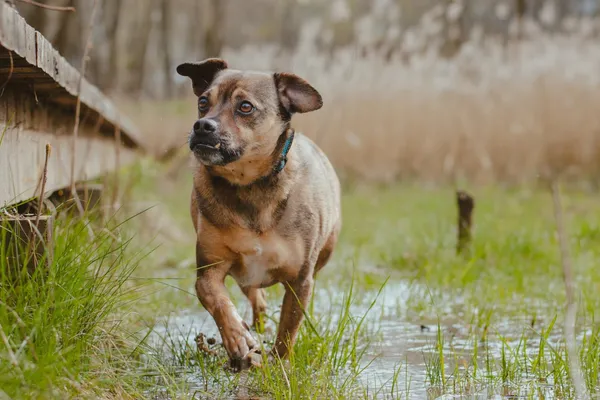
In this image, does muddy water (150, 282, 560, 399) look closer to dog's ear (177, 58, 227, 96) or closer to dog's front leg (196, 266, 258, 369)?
dog's front leg (196, 266, 258, 369)

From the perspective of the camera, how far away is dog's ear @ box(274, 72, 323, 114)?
4266mm

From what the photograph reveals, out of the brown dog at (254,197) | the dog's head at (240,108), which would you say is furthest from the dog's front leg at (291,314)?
the dog's head at (240,108)

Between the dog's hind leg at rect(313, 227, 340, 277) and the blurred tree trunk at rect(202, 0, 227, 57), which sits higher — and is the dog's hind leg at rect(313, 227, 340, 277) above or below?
below

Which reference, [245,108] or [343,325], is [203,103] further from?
[343,325]

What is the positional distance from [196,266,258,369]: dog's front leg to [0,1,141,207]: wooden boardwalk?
861mm

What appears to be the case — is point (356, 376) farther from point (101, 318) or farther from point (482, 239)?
point (482, 239)

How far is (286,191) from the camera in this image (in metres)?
4.07

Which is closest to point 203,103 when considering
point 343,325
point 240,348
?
point 240,348

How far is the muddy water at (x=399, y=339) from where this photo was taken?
135 inches

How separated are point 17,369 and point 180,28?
43359mm

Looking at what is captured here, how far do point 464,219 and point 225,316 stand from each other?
3.77m

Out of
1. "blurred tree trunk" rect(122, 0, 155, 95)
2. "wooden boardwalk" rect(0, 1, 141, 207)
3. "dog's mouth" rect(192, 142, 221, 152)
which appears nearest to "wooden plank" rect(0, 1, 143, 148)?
"wooden boardwalk" rect(0, 1, 141, 207)

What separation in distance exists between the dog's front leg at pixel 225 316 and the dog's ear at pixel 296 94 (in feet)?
3.01

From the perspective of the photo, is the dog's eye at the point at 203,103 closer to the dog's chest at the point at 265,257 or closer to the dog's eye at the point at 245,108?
the dog's eye at the point at 245,108
